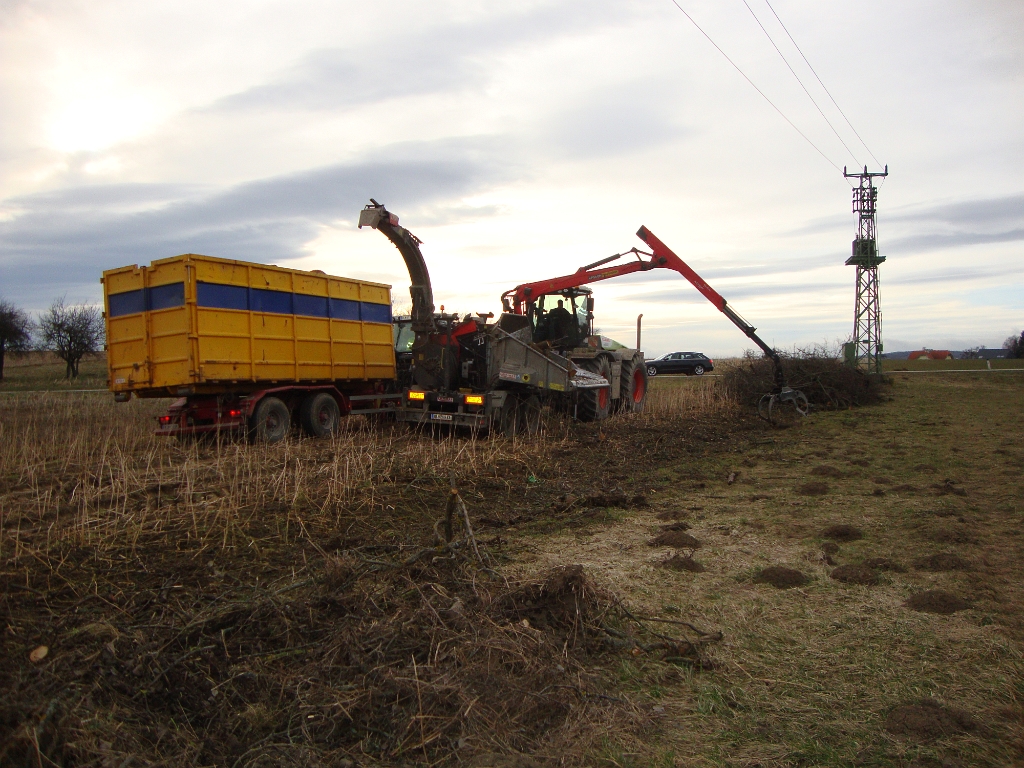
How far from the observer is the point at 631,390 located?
56.2 ft

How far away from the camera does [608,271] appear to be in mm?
16172

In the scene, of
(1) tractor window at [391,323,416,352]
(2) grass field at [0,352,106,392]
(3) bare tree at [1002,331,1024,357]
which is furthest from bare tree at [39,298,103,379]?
(3) bare tree at [1002,331,1024,357]

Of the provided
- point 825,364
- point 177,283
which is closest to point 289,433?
point 177,283

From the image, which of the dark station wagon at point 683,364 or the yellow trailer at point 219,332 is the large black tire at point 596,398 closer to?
the yellow trailer at point 219,332

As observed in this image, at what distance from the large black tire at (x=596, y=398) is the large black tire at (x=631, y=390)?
2.41 ft

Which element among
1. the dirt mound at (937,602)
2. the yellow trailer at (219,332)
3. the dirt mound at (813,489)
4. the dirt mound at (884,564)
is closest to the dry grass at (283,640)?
the dirt mound at (937,602)

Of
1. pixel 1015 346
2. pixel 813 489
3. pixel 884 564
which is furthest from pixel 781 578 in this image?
pixel 1015 346

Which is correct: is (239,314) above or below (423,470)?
above

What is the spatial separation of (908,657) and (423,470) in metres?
5.41

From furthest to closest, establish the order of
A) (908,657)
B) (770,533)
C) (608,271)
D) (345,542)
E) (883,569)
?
(608,271)
(770,533)
(345,542)
(883,569)
(908,657)

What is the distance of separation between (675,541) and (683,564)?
627mm

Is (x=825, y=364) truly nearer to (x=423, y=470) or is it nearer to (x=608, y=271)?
(x=608, y=271)

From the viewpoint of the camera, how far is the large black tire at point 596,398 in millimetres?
14586

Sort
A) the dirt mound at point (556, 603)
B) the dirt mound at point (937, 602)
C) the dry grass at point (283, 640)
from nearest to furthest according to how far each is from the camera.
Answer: the dry grass at point (283, 640) → the dirt mound at point (556, 603) → the dirt mound at point (937, 602)
